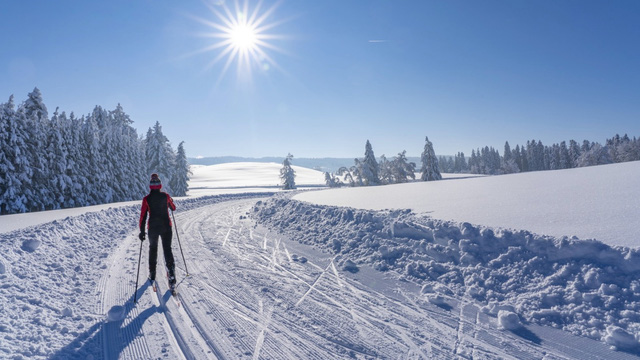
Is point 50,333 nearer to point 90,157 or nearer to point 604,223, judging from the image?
point 604,223

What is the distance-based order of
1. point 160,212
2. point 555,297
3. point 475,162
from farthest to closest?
point 475,162
point 160,212
point 555,297

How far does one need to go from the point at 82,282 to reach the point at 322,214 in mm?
7846

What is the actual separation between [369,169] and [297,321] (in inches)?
1845

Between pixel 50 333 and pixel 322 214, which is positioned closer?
pixel 50 333

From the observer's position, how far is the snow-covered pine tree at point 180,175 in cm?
4650

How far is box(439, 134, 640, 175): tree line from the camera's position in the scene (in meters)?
79.5

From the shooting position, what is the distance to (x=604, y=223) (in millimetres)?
6031

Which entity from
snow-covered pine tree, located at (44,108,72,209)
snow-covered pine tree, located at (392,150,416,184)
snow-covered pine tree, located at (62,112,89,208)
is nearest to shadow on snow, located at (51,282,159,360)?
snow-covered pine tree, located at (44,108,72,209)

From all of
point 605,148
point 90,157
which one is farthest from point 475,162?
point 90,157

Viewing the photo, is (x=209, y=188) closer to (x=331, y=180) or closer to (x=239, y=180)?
(x=331, y=180)

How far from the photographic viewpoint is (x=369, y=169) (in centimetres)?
5069

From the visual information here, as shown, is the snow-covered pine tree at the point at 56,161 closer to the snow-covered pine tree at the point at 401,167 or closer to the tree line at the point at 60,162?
the tree line at the point at 60,162

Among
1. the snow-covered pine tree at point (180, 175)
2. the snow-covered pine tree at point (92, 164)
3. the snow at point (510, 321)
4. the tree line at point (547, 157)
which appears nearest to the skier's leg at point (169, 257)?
the snow at point (510, 321)

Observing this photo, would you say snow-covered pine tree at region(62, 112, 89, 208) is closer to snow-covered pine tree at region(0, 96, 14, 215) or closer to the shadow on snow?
snow-covered pine tree at region(0, 96, 14, 215)
